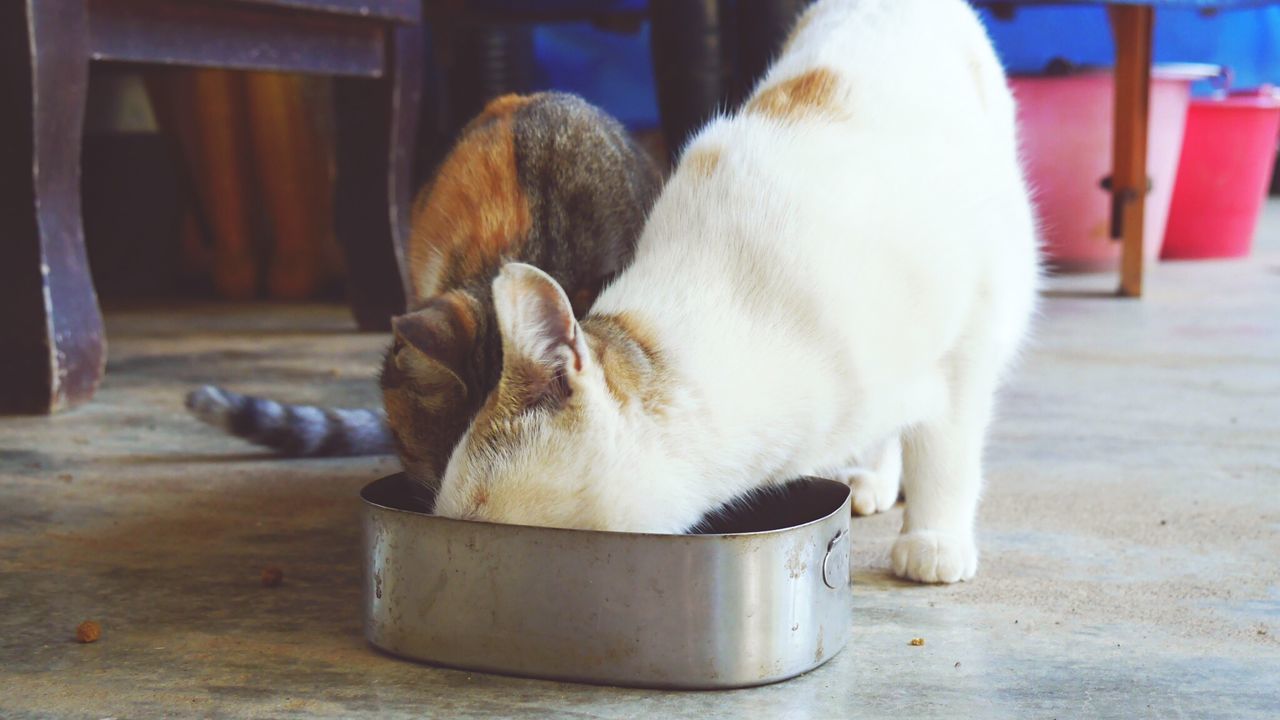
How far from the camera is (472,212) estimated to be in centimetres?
180

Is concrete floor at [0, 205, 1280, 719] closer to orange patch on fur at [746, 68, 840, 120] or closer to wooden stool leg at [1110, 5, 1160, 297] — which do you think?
orange patch on fur at [746, 68, 840, 120]

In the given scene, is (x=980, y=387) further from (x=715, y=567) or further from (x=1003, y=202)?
(x=715, y=567)

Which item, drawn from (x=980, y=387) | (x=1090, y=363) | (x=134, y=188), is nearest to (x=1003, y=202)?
(x=980, y=387)

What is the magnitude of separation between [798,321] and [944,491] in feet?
1.30

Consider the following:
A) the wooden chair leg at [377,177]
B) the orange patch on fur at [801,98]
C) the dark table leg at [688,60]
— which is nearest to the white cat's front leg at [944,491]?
the orange patch on fur at [801,98]

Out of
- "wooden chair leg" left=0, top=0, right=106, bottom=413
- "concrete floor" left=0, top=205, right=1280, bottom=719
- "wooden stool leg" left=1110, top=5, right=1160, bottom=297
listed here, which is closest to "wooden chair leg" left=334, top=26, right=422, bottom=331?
"concrete floor" left=0, top=205, right=1280, bottom=719

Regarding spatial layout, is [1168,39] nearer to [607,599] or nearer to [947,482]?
[947,482]

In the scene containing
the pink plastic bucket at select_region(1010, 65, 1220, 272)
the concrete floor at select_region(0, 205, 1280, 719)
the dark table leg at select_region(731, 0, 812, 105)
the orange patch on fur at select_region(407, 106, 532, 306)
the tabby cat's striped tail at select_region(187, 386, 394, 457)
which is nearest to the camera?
the concrete floor at select_region(0, 205, 1280, 719)

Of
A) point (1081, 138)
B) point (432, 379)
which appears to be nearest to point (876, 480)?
point (432, 379)

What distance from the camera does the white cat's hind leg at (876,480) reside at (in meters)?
1.77

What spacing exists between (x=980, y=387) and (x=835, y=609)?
41cm

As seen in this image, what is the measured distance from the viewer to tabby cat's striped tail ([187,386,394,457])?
1.96 m

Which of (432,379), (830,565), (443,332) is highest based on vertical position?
(443,332)

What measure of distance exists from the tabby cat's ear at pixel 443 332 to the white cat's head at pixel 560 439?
0.12 m
